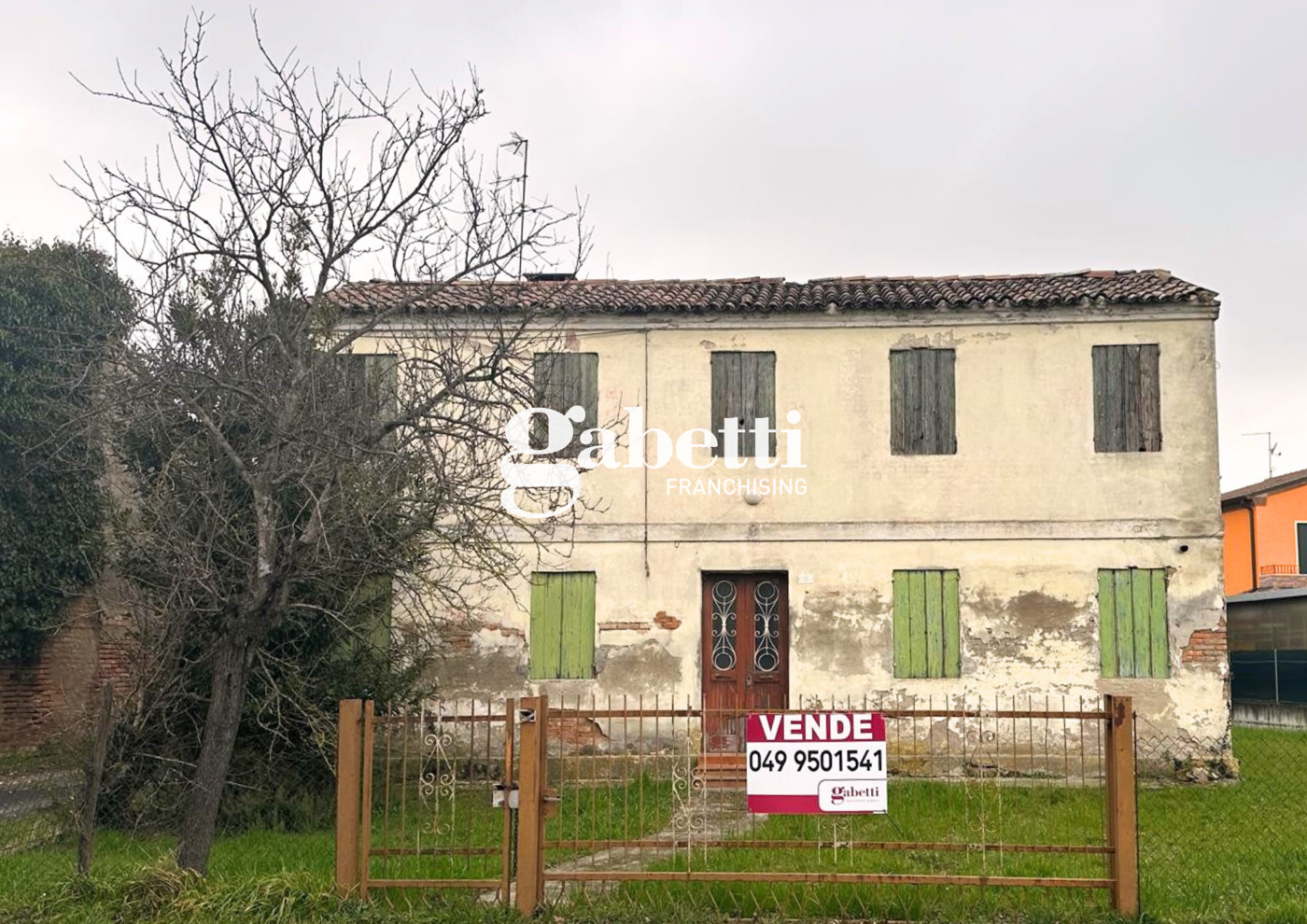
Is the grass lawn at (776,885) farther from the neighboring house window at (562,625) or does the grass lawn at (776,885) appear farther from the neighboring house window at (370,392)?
the neighboring house window at (562,625)

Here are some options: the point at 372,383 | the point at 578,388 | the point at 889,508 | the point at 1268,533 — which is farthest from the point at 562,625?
the point at 1268,533

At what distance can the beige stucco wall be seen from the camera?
1412cm

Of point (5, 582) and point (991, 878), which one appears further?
point (5, 582)

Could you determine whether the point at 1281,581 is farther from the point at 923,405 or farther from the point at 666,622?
the point at 666,622

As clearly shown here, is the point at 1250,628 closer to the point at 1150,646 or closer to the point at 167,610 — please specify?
the point at 1150,646

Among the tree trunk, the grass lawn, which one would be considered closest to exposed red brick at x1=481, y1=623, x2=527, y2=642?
the grass lawn

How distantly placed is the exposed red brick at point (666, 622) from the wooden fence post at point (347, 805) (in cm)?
725

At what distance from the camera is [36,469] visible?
599 inches

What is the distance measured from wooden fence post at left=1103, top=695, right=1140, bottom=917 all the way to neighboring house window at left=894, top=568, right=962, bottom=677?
274 inches

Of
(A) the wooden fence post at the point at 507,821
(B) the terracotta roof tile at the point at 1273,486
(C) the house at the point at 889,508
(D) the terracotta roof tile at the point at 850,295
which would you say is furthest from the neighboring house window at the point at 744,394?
(B) the terracotta roof tile at the point at 1273,486

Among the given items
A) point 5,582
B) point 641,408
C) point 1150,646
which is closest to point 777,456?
point 641,408

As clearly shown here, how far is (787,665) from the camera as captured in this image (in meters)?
14.4

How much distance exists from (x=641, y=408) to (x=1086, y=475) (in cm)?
549

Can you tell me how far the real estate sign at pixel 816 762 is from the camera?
24.0ft
